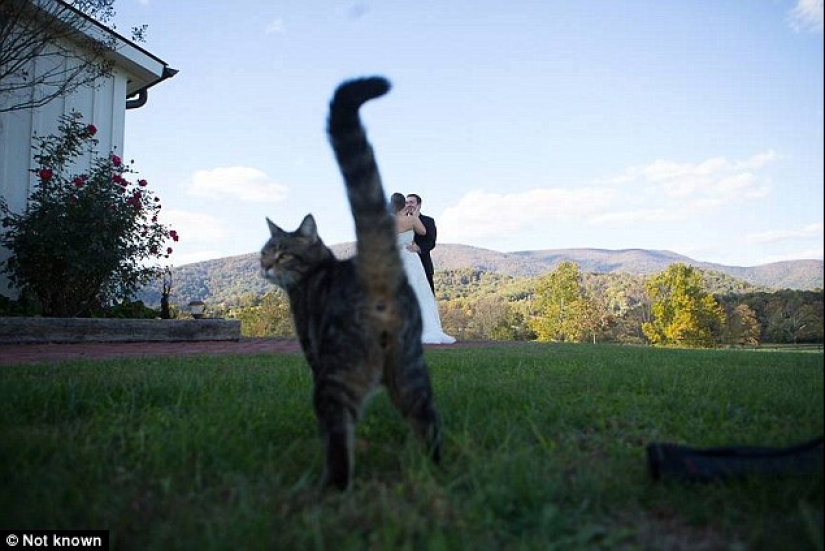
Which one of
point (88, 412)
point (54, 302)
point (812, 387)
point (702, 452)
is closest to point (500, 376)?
point (812, 387)

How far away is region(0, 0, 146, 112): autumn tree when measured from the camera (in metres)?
8.41

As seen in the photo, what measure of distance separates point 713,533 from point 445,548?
2.80 ft

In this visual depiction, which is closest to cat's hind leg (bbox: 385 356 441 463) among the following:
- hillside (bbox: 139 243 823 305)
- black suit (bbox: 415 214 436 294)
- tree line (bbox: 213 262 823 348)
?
hillside (bbox: 139 243 823 305)

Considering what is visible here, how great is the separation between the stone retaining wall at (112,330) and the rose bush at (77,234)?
116 cm

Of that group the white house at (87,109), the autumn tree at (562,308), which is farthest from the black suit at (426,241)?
the autumn tree at (562,308)

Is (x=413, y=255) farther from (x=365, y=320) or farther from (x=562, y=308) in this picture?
(x=562, y=308)

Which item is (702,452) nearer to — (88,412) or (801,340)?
(801,340)

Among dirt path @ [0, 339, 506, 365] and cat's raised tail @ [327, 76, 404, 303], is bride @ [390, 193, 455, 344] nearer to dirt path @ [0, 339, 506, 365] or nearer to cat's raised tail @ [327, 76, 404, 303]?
dirt path @ [0, 339, 506, 365]

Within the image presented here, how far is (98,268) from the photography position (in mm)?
9172

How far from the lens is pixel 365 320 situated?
230 cm

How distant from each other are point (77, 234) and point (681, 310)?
23453mm

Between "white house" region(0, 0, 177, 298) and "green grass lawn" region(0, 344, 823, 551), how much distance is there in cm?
801

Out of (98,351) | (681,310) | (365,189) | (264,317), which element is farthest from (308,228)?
(681,310)

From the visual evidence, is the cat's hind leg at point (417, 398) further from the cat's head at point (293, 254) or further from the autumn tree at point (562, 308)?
the autumn tree at point (562, 308)
